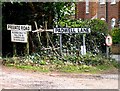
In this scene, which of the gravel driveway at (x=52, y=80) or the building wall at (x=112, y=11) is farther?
the building wall at (x=112, y=11)

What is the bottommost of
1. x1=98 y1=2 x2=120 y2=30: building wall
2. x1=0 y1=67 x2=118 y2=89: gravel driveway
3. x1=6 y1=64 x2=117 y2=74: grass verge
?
x1=0 y1=67 x2=118 y2=89: gravel driveway

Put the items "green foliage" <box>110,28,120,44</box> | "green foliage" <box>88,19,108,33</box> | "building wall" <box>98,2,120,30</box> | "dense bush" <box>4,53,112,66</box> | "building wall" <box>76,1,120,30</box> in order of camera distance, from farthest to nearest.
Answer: "building wall" <box>76,1,120,30</box>, "building wall" <box>98,2,120,30</box>, "green foliage" <box>110,28,120,44</box>, "green foliage" <box>88,19,108,33</box>, "dense bush" <box>4,53,112,66</box>

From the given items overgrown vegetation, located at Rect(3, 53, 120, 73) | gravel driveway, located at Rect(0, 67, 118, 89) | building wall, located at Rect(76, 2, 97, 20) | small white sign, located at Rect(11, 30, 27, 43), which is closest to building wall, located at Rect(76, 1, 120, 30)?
building wall, located at Rect(76, 2, 97, 20)

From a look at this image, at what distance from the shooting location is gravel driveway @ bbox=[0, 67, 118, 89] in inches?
408

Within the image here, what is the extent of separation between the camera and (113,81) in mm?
11688

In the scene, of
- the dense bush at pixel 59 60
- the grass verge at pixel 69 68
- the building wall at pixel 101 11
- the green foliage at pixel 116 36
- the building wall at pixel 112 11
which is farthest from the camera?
the building wall at pixel 101 11

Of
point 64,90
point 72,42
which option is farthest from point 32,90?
point 72,42

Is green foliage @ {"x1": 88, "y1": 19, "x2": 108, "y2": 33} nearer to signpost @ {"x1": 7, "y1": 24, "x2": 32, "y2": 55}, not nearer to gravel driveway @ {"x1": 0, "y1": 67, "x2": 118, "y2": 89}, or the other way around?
signpost @ {"x1": 7, "y1": 24, "x2": 32, "y2": 55}

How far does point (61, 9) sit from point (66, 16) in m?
1.28

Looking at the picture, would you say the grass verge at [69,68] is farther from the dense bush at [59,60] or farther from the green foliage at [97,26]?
the green foliage at [97,26]

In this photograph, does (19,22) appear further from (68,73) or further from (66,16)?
(68,73)

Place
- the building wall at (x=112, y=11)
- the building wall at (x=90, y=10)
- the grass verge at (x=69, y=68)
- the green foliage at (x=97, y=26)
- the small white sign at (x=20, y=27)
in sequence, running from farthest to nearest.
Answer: the building wall at (x=90, y=10) → the building wall at (x=112, y=11) → the green foliage at (x=97, y=26) → the small white sign at (x=20, y=27) → the grass verge at (x=69, y=68)

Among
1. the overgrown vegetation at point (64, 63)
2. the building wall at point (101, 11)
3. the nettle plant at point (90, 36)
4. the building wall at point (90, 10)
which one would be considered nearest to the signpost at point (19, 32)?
the overgrown vegetation at point (64, 63)

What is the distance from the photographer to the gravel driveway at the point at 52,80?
1035 centimetres
